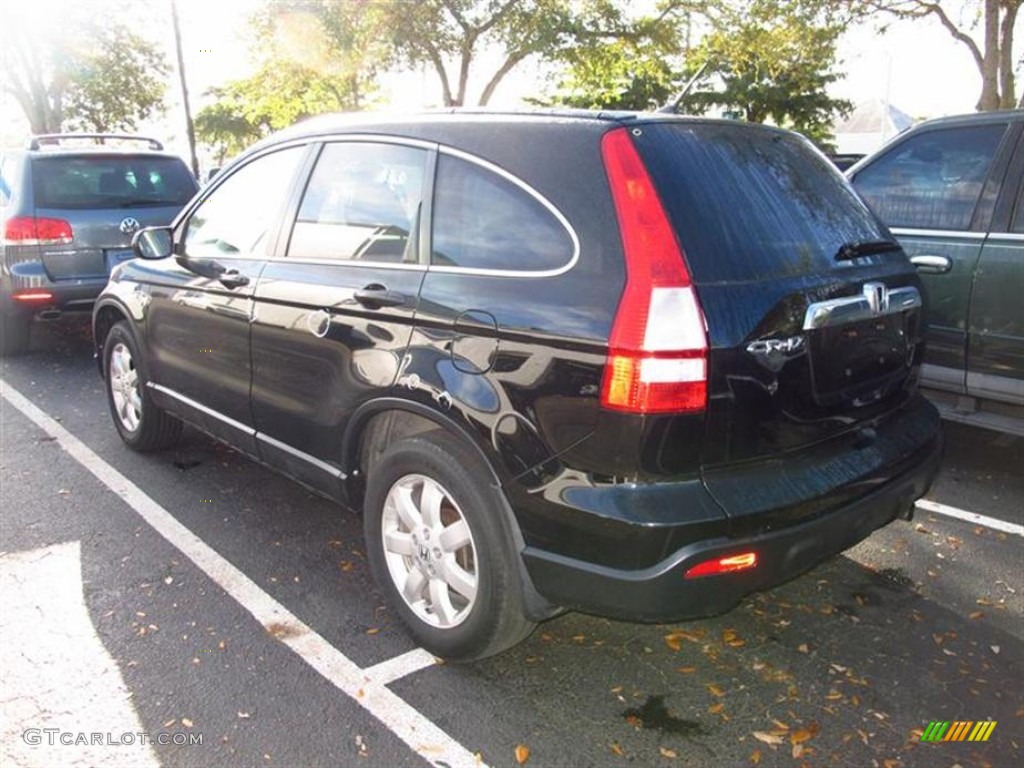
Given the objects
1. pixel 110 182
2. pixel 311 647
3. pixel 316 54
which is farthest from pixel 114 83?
pixel 311 647

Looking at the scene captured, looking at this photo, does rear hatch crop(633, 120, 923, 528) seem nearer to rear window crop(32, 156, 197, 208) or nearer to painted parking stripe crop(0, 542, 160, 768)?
painted parking stripe crop(0, 542, 160, 768)

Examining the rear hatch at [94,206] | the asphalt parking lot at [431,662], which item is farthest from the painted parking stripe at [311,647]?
the rear hatch at [94,206]

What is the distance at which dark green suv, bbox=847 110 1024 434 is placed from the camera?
4.43 metres

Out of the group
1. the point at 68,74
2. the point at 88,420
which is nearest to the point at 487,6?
the point at 68,74

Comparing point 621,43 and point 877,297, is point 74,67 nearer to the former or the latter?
point 621,43

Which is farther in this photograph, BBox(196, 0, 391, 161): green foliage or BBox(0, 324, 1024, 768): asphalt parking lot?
BBox(196, 0, 391, 161): green foliage

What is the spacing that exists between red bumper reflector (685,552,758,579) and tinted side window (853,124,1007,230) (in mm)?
3051

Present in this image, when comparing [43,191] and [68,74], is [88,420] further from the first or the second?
[68,74]

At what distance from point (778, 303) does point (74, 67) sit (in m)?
28.2

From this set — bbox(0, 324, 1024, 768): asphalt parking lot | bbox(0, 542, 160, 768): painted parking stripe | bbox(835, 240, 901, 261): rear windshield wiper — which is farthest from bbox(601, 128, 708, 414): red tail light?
bbox(0, 542, 160, 768): painted parking stripe

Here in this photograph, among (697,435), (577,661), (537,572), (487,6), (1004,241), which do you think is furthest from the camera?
(487,6)

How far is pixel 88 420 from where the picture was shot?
5902mm

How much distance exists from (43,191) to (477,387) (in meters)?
6.13

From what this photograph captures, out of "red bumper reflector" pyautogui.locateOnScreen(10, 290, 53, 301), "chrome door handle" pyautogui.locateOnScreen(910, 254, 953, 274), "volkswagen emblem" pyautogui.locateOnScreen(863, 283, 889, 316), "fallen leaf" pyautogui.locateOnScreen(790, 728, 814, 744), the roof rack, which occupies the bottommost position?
"fallen leaf" pyautogui.locateOnScreen(790, 728, 814, 744)
